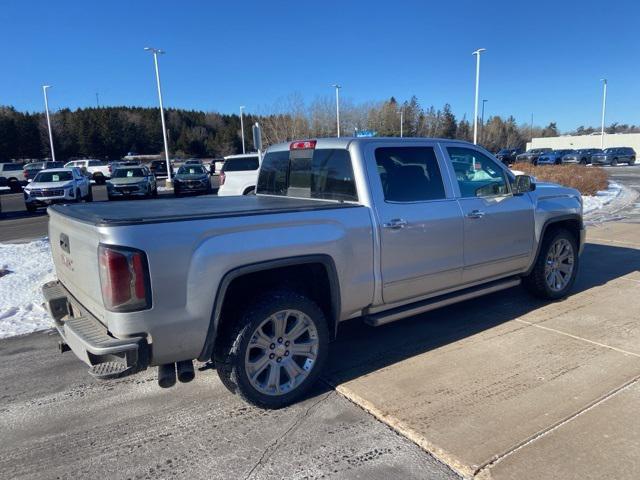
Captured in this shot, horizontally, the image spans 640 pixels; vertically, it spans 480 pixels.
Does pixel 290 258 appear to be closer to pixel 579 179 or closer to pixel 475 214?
pixel 475 214

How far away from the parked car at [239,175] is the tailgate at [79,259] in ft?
31.6

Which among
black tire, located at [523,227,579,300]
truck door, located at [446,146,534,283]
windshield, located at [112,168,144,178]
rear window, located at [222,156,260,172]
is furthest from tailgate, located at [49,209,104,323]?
windshield, located at [112,168,144,178]

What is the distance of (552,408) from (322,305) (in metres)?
1.78

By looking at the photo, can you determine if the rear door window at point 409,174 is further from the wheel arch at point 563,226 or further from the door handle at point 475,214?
the wheel arch at point 563,226

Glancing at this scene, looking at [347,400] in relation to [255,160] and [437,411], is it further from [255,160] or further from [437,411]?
[255,160]

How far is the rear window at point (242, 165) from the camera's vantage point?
51.6ft

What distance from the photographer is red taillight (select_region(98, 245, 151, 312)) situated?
2.69 meters

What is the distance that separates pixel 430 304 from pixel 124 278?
263 cm

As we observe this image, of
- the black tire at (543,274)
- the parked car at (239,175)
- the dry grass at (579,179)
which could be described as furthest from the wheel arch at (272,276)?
the dry grass at (579,179)

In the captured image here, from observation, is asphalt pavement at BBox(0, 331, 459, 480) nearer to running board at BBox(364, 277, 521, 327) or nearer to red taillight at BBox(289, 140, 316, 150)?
running board at BBox(364, 277, 521, 327)

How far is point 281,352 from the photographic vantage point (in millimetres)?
3430

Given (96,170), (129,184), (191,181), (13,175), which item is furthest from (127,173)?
(96,170)

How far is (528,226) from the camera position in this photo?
508 centimetres

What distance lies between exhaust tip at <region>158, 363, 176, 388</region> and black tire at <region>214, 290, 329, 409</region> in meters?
0.33
